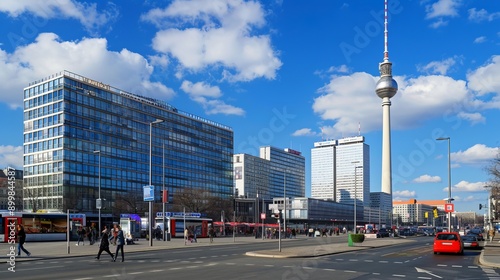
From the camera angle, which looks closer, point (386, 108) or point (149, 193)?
point (149, 193)

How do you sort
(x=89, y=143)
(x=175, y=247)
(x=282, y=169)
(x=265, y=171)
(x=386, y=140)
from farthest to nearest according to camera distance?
1. (x=386, y=140)
2. (x=282, y=169)
3. (x=265, y=171)
4. (x=89, y=143)
5. (x=175, y=247)

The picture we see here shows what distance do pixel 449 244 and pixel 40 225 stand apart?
3692cm

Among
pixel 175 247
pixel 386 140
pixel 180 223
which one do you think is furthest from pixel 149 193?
pixel 386 140

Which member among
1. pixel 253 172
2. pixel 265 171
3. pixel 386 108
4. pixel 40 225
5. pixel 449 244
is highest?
pixel 386 108

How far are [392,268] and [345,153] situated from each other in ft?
564

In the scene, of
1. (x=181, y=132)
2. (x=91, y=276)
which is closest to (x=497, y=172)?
(x=91, y=276)

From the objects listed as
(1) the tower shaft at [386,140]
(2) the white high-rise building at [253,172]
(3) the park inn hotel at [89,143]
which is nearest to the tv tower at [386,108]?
(1) the tower shaft at [386,140]

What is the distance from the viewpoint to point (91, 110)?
103 m

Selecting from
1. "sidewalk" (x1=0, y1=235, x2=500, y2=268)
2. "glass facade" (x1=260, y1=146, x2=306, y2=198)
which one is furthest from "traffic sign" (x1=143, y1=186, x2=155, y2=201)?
"glass facade" (x1=260, y1=146, x2=306, y2=198)

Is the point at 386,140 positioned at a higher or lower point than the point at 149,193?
higher

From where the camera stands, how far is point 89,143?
10225cm

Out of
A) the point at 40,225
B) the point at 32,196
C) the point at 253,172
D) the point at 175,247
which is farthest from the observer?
the point at 253,172

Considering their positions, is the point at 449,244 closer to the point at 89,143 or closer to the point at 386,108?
the point at 89,143

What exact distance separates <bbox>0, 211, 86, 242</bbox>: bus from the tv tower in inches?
5133
